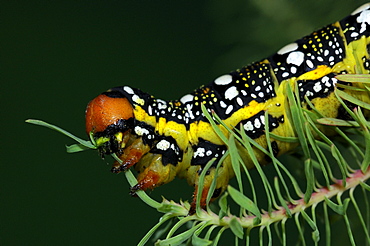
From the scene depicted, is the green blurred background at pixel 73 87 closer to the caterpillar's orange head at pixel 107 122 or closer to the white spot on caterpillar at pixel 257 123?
the white spot on caterpillar at pixel 257 123

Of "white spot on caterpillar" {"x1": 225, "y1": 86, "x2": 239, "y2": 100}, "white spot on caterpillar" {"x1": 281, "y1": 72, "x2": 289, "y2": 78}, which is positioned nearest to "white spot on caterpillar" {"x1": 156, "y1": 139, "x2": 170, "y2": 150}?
"white spot on caterpillar" {"x1": 225, "y1": 86, "x2": 239, "y2": 100}

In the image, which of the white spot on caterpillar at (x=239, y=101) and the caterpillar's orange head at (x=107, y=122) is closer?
the caterpillar's orange head at (x=107, y=122)

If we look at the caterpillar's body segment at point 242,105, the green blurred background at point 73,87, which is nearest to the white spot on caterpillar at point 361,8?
the caterpillar's body segment at point 242,105

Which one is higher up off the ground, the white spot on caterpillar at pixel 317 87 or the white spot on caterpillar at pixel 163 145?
the white spot on caterpillar at pixel 163 145

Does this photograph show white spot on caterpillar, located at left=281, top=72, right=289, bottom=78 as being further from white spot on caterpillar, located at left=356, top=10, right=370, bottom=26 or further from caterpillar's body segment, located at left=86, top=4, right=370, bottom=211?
white spot on caterpillar, located at left=356, top=10, right=370, bottom=26

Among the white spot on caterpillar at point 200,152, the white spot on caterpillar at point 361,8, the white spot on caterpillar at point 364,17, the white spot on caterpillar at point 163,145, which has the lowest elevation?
the white spot on caterpillar at point 200,152

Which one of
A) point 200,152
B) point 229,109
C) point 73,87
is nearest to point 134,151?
point 200,152

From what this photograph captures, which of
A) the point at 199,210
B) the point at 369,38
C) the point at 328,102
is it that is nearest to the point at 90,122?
the point at 199,210
